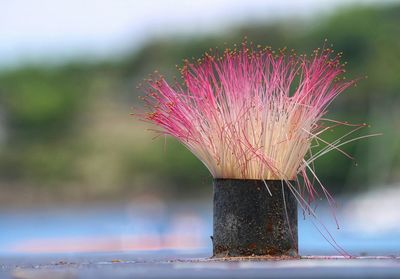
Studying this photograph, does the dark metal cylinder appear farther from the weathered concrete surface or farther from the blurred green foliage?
the blurred green foliage

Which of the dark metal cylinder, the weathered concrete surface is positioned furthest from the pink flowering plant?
the weathered concrete surface

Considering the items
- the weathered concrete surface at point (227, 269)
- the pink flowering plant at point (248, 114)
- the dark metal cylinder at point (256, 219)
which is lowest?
the weathered concrete surface at point (227, 269)

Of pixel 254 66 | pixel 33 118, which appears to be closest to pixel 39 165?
pixel 33 118

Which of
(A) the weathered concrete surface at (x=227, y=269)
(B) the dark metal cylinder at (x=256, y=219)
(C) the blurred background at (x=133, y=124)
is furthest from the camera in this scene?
(C) the blurred background at (x=133, y=124)

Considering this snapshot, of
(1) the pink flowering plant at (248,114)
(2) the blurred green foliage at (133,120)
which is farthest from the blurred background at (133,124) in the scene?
(1) the pink flowering plant at (248,114)

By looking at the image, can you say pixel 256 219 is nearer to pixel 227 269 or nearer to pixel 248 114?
pixel 248 114

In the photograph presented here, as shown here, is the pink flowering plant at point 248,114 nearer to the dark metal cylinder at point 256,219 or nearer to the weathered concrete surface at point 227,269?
the dark metal cylinder at point 256,219

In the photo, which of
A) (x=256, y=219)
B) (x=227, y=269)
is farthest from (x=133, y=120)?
(x=227, y=269)
